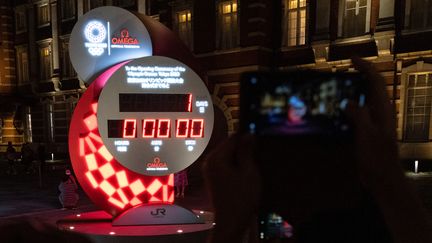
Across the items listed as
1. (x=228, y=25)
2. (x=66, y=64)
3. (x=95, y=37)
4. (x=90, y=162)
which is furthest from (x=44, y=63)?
(x=90, y=162)

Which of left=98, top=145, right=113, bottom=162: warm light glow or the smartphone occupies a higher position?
the smartphone

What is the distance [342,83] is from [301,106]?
15cm

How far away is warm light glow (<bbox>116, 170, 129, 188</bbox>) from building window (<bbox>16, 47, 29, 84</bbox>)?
23070 mm

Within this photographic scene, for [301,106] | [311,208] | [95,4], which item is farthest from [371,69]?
[95,4]

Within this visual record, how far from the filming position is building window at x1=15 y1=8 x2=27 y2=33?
25.4 metres

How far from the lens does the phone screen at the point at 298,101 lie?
3.56ft

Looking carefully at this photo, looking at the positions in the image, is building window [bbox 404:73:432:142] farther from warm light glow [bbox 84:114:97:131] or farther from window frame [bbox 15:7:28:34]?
window frame [bbox 15:7:28:34]

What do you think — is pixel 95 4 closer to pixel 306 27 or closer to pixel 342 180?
pixel 306 27

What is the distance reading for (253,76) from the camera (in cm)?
108

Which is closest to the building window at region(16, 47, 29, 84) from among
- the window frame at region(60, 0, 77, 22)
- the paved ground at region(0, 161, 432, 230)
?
the window frame at region(60, 0, 77, 22)

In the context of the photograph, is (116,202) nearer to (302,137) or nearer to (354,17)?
(302,137)

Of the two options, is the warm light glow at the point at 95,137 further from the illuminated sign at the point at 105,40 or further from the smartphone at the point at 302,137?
the smartphone at the point at 302,137

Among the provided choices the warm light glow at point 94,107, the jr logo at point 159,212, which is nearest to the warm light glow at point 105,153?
the warm light glow at point 94,107

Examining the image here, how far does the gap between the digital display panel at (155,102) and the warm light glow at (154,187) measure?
4.54 feet
